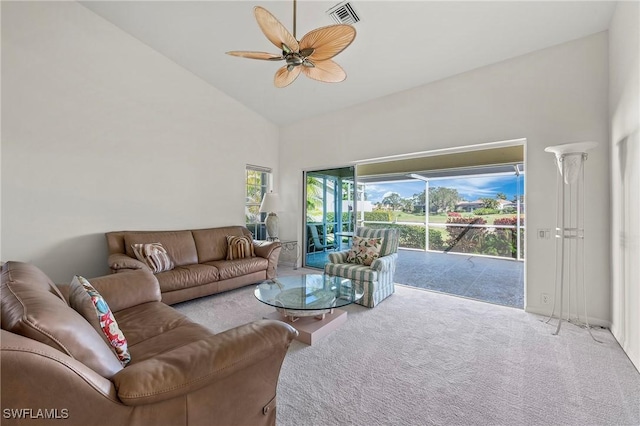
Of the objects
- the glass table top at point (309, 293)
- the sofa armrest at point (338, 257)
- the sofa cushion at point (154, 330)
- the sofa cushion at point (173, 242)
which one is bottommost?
the glass table top at point (309, 293)

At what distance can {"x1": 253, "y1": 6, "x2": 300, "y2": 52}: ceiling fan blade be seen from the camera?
1.76 metres

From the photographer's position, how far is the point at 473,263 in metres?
6.03

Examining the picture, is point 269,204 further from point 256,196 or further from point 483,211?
point 483,211

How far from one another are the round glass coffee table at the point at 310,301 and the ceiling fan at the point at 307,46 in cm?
209

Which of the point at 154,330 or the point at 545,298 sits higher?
the point at 154,330

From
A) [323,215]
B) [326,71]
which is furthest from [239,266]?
[326,71]

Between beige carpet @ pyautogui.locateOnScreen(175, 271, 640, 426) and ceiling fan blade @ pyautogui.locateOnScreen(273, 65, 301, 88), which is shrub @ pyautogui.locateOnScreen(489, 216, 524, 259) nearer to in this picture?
beige carpet @ pyautogui.locateOnScreen(175, 271, 640, 426)

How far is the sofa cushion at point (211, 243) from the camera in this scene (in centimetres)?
400

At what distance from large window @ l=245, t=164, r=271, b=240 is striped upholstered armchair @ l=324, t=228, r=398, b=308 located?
85.8 inches

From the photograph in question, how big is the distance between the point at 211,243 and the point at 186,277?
0.98m

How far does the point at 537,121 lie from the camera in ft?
9.82

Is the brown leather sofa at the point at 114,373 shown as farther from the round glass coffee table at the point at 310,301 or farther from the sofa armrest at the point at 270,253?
the sofa armrest at the point at 270,253

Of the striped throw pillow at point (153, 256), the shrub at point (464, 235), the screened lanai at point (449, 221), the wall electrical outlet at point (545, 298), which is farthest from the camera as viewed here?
the shrub at point (464, 235)

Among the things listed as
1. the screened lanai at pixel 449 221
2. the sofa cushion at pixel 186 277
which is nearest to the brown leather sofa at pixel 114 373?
the sofa cushion at pixel 186 277
